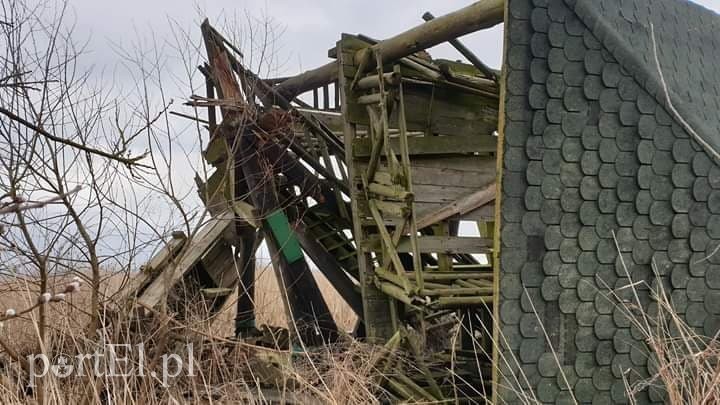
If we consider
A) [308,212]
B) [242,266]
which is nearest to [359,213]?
[308,212]

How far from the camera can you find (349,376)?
4344 millimetres

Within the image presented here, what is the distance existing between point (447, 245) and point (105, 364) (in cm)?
266

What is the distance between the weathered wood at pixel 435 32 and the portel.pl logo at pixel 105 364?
268 cm

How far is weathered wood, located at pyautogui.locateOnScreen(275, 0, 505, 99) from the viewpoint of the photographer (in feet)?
13.7

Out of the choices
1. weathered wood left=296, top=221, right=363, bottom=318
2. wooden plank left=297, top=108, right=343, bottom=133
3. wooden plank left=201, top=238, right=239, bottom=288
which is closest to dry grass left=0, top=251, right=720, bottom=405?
weathered wood left=296, top=221, right=363, bottom=318

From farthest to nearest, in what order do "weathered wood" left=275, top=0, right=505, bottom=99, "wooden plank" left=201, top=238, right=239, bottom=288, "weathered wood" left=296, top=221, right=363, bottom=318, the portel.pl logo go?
1. "wooden plank" left=201, top=238, right=239, bottom=288
2. "weathered wood" left=296, top=221, right=363, bottom=318
3. "weathered wood" left=275, top=0, right=505, bottom=99
4. the portel.pl logo

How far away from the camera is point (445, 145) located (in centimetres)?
589

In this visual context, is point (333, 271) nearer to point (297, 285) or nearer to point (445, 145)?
point (297, 285)

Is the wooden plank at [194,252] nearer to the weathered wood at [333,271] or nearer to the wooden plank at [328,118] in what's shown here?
the weathered wood at [333,271]

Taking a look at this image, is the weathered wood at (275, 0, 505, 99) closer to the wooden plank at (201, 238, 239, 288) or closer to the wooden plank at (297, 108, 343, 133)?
the wooden plank at (297, 108, 343, 133)

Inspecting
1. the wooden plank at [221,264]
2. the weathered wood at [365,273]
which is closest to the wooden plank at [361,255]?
the weathered wood at [365,273]

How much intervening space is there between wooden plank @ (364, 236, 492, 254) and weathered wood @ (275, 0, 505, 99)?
4.77 ft

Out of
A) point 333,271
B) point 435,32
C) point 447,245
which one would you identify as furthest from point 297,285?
point 435,32

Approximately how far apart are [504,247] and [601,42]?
4.34ft
